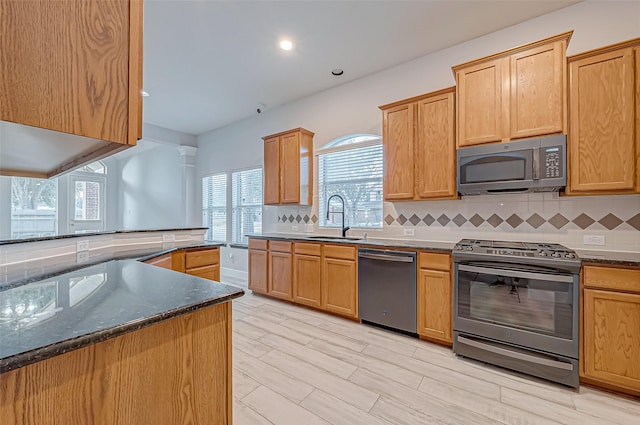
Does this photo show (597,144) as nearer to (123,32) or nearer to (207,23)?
(123,32)

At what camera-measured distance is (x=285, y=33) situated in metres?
2.90

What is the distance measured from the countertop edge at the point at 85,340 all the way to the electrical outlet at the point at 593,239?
10.2ft

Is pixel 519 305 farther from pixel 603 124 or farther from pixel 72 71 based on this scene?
pixel 72 71

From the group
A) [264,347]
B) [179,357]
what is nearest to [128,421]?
[179,357]

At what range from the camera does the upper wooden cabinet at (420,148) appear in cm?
285

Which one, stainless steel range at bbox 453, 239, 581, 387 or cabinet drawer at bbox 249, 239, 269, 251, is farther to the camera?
cabinet drawer at bbox 249, 239, 269, 251

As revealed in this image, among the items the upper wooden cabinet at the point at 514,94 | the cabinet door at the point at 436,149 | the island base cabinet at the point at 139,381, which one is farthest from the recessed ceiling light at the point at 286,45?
the island base cabinet at the point at 139,381

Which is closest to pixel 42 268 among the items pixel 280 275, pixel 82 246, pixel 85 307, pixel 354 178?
pixel 82 246

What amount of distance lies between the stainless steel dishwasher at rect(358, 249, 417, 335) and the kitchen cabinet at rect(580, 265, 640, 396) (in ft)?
4.04

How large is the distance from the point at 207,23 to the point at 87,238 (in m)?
2.30

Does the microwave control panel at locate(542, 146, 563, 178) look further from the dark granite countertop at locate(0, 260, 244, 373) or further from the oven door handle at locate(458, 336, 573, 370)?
the dark granite countertop at locate(0, 260, 244, 373)

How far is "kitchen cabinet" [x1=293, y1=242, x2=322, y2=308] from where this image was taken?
136 inches

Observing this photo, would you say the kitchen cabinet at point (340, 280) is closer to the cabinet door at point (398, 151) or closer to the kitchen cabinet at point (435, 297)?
the kitchen cabinet at point (435, 297)

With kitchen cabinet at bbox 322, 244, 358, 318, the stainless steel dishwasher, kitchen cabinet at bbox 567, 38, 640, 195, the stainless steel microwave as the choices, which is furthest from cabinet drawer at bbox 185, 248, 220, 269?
kitchen cabinet at bbox 567, 38, 640, 195
